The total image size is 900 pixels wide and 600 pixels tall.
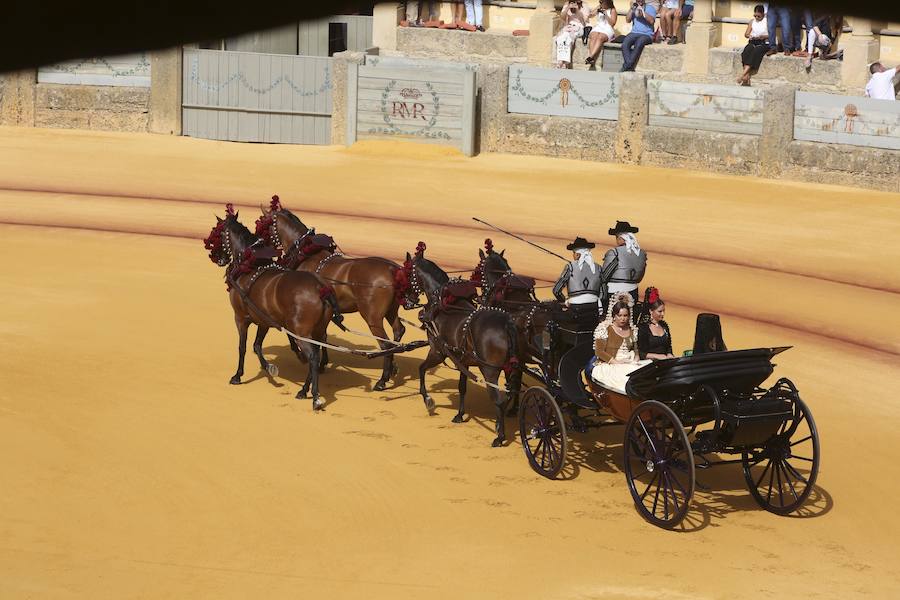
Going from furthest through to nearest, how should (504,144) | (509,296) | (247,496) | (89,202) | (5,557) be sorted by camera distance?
(504,144) < (89,202) < (509,296) < (247,496) < (5,557)

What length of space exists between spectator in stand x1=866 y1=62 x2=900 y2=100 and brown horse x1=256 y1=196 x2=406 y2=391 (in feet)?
50.3

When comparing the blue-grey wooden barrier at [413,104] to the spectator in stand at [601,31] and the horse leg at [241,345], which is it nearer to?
the spectator in stand at [601,31]

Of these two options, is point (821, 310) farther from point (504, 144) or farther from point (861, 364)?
point (504, 144)

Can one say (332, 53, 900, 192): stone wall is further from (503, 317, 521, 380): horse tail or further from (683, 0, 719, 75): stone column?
(503, 317, 521, 380): horse tail

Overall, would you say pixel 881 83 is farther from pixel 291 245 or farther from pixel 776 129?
pixel 291 245

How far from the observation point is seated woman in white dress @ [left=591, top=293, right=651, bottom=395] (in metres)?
10.5

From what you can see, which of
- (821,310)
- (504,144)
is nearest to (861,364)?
(821,310)

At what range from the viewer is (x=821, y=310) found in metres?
18.0

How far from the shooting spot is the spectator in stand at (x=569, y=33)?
29.8m

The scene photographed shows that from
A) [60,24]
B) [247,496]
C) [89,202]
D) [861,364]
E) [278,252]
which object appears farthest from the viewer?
[89,202]

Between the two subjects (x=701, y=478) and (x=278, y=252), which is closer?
(x=701, y=478)

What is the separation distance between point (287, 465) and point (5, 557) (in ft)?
9.62


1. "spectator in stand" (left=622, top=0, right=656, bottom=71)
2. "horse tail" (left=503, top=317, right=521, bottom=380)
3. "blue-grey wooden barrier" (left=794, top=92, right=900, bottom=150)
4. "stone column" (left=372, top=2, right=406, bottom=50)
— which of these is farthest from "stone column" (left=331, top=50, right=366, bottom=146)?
"horse tail" (left=503, top=317, right=521, bottom=380)

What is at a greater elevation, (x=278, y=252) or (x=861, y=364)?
(x=278, y=252)
